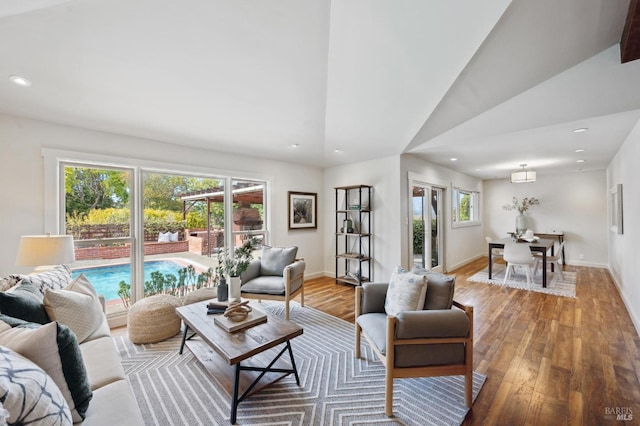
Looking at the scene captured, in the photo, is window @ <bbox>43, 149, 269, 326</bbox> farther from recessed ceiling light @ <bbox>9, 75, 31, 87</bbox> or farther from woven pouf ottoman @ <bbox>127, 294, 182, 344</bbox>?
recessed ceiling light @ <bbox>9, 75, 31, 87</bbox>

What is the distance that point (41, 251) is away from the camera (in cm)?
230

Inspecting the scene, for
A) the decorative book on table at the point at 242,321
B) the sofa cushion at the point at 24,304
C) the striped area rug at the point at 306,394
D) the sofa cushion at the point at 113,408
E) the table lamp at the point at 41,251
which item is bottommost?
the striped area rug at the point at 306,394

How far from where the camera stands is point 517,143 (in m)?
3.73

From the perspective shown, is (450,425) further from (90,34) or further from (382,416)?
(90,34)

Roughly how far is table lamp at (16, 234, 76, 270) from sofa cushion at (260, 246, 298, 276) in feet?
6.78

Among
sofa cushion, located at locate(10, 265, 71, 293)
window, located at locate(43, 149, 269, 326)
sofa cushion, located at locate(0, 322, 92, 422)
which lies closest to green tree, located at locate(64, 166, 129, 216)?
window, located at locate(43, 149, 269, 326)

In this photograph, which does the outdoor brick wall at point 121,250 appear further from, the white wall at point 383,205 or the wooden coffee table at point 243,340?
the white wall at point 383,205

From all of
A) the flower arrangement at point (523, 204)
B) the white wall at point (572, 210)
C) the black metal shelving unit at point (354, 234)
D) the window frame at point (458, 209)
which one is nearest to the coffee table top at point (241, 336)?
the black metal shelving unit at point (354, 234)

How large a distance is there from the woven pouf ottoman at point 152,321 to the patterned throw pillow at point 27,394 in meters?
1.83

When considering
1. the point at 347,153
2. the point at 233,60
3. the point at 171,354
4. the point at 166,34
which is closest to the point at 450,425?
the point at 171,354

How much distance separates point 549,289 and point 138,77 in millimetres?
6204

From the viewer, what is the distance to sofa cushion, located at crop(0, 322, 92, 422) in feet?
3.56

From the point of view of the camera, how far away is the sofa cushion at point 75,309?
1.70 meters

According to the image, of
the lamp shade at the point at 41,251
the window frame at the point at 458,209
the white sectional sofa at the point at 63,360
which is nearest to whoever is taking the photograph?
the white sectional sofa at the point at 63,360
